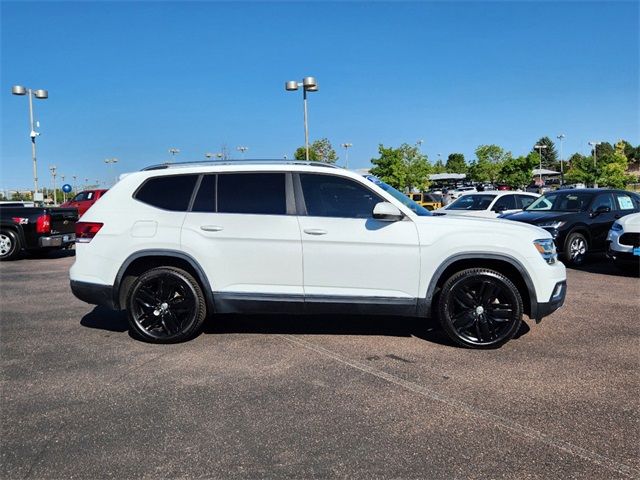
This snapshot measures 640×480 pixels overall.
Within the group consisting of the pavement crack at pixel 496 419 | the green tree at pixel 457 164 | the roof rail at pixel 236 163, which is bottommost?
the pavement crack at pixel 496 419

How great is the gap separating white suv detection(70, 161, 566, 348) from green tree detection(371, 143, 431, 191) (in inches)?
1787

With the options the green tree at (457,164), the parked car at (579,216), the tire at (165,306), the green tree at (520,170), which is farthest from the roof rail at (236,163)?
the green tree at (457,164)

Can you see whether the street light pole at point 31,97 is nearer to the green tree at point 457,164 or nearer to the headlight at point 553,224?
the headlight at point 553,224

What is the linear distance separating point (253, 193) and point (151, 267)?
1.31 metres

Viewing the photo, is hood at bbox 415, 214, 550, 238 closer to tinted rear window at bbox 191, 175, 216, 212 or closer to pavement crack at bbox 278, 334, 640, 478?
pavement crack at bbox 278, 334, 640, 478

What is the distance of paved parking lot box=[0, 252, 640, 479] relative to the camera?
2.88 meters

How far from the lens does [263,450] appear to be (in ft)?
9.88

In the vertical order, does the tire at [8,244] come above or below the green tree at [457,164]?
below

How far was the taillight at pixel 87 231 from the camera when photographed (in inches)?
203

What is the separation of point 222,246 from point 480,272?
2.49 metres

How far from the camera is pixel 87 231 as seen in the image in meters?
5.19

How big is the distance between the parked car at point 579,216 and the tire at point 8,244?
11.3 metres

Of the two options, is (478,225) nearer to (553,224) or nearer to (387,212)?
(387,212)

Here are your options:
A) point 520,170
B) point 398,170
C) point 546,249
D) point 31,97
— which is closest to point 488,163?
point 520,170
